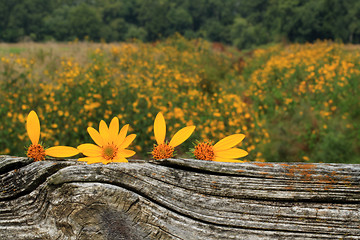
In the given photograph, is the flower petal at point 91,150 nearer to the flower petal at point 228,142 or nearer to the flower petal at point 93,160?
the flower petal at point 93,160

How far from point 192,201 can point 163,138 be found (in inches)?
6.3

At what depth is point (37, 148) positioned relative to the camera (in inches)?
30.6

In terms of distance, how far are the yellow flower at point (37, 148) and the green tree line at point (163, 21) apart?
2881 centimetres

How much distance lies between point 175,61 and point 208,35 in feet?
136

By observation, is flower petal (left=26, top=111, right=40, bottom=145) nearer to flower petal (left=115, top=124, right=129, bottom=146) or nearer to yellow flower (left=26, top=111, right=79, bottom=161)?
yellow flower (left=26, top=111, right=79, bottom=161)

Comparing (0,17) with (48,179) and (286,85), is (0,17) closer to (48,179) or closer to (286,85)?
(286,85)

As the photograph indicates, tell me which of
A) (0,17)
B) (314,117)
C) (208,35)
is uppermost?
(0,17)

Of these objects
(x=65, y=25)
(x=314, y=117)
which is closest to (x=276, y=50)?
(x=314, y=117)

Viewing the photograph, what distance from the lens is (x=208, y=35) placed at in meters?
50.2

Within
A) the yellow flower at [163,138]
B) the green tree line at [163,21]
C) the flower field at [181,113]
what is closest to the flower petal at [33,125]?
the yellow flower at [163,138]

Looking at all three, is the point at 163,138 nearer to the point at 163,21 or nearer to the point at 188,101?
the point at 188,101

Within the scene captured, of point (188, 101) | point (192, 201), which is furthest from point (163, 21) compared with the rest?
point (192, 201)

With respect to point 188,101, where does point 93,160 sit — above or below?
above

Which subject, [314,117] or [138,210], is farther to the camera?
[314,117]
